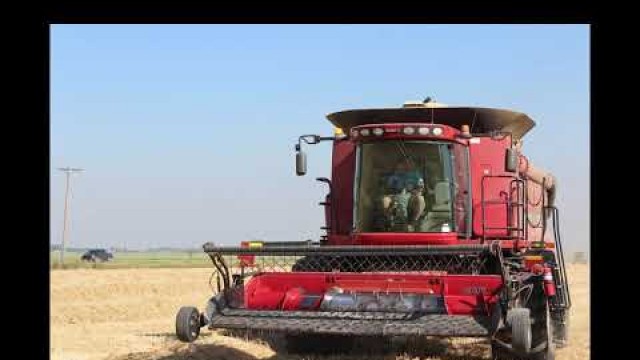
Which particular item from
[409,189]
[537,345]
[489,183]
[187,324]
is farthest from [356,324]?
[489,183]

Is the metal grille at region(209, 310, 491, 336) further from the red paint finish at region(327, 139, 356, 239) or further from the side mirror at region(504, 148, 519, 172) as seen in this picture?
the red paint finish at region(327, 139, 356, 239)

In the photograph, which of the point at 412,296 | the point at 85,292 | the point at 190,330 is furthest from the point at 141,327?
the point at 85,292

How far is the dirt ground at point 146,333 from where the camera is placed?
30.7 feet

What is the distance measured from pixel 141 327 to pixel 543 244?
21.2 ft

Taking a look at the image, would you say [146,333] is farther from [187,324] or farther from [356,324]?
[356,324]

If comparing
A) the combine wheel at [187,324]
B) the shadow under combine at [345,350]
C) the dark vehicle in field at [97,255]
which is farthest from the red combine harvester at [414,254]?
the dark vehicle in field at [97,255]

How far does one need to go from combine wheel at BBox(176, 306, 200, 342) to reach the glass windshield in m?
2.33

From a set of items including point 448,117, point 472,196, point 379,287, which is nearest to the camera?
point 379,287

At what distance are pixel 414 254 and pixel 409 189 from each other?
54.5 inches

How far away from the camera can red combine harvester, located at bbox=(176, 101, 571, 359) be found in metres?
7.64

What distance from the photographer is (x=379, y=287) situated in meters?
8.09

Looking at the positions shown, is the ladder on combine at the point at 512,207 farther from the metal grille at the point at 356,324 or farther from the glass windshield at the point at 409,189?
the metal grille at the point at 356,324

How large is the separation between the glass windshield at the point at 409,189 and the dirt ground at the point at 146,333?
147 centimetres

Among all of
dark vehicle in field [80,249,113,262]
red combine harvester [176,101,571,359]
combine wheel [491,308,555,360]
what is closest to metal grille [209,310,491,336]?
red combine harvester [176,101,571,359]
